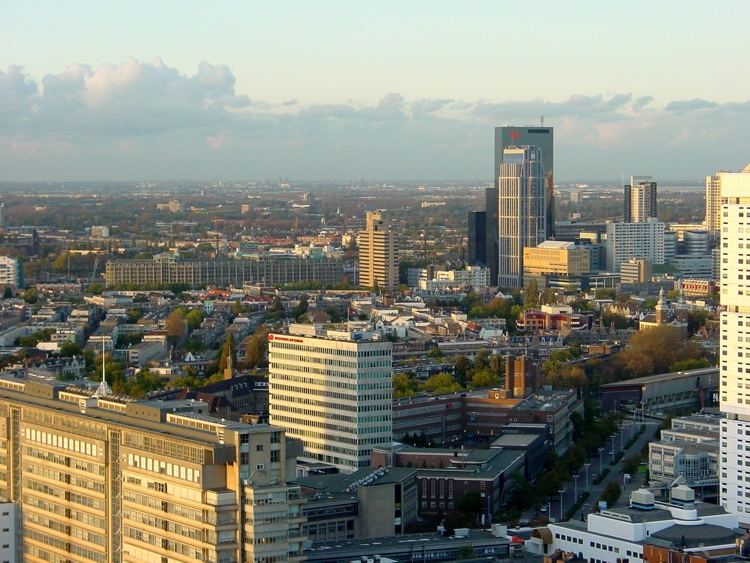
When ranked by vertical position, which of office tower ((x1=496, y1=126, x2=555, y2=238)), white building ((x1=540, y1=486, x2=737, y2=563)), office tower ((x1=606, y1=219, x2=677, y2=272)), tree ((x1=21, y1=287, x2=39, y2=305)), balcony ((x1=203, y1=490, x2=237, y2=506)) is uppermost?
office tower ((x1=496, y1=126, x2=555, y2=238))

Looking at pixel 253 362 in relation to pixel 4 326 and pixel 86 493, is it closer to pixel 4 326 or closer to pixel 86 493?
pixel 4 326

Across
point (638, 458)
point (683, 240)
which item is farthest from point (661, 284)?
point (638, 458)

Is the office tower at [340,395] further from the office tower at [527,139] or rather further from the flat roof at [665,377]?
the office tower at [527,139]

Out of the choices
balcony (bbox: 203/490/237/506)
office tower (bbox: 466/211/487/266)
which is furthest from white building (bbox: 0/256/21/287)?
balcony (bbox: 203/490/237/506)

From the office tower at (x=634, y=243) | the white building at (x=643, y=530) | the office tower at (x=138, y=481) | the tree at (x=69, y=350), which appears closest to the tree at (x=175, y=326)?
the tree at (x=69, y=350)

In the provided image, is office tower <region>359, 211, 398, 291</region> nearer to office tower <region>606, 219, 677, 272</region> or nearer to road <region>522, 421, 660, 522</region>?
office tower <region>606, 219, 677, 272</region>

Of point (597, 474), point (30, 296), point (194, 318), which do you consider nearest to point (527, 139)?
point (30, 296)

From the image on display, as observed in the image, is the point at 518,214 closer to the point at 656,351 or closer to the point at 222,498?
the point at 656,351

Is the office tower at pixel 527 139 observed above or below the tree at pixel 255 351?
above
